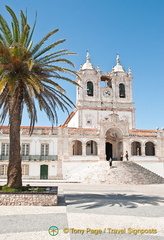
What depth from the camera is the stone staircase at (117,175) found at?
25706 mm

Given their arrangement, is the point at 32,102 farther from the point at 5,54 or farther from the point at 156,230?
the point at 156,230

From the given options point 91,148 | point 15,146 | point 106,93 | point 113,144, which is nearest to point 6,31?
point 15,146

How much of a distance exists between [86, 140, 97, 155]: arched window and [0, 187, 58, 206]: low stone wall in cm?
2226

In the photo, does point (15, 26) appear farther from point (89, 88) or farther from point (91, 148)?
point (89, 88)

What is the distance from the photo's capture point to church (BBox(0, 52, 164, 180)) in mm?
29656

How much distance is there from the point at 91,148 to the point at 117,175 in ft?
27.4

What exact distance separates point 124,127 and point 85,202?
70.2ft

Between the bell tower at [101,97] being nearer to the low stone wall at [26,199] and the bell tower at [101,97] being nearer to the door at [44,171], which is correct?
the door at [44,171]

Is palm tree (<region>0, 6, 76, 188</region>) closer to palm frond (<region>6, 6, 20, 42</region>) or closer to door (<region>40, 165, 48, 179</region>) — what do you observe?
palm frond (<region>6, 6, 20, 42</region>)

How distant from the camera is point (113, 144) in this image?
1382 inches

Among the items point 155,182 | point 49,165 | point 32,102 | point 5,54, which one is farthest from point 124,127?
A: point 5,54

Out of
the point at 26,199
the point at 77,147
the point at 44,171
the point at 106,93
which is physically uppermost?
the point at 106,93

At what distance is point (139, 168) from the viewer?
28859 mm

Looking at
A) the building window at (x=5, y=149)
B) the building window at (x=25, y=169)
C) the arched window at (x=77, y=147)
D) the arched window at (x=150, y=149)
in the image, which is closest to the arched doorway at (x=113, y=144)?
the arched window at (x=77, y=147)
